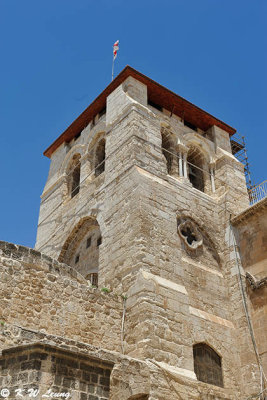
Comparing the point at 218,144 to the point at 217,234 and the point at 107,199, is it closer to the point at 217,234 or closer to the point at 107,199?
the point at 217,234

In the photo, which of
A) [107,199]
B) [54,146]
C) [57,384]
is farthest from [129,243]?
[54,146]

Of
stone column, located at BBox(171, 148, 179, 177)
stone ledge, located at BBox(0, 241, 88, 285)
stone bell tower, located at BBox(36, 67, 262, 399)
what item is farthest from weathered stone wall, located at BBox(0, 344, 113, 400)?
stone column, located at BBox(171, 148, 179, 177)

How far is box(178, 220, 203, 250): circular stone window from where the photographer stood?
12.1 meters

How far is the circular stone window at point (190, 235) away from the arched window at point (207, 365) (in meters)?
2.56

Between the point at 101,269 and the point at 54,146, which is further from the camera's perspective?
the point at 54,146

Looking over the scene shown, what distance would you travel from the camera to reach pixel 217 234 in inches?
520

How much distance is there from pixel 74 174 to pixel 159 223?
5.67 metres

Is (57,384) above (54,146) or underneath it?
underneath

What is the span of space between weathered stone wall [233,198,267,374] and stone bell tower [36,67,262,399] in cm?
30

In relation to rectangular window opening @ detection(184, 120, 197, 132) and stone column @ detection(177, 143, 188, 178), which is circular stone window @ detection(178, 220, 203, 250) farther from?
rectangular window opening @ detection(184, 120, 197, 132)

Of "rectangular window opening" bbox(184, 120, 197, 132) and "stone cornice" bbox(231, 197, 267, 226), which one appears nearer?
"stone cornice" bbox(231, 197, 267, 226)

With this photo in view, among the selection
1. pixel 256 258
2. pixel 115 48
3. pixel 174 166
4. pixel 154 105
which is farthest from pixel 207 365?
pixel 115 48

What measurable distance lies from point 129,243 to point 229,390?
384 centimetres

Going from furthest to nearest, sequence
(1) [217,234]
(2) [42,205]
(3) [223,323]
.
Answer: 1. (2) [42,205]
2. (1) [217,234]
3. (3) [223,323]
